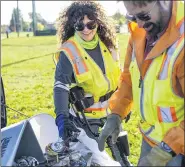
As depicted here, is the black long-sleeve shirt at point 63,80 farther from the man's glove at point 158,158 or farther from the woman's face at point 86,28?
the man's glove at point 158,158

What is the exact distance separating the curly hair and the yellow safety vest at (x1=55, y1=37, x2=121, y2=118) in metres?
0.09

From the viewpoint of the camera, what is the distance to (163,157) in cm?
204

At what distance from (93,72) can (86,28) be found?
1.25 feet

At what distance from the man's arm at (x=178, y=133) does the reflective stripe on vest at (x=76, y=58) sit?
1.42m

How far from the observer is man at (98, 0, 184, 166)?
2.03 metres

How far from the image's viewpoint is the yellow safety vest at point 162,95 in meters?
2.04

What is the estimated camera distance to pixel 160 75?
2.09 meters

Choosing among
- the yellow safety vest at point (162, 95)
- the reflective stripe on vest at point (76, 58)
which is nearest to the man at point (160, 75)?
the yellow safety vest at point (162, 95)

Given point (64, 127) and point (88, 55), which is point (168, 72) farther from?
point (88, 55)

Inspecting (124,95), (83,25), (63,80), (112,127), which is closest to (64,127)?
(112,127)

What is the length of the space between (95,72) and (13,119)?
3.48 meters

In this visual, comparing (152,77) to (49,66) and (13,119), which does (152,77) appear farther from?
(49,66)

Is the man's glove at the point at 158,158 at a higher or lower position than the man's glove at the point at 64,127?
higher

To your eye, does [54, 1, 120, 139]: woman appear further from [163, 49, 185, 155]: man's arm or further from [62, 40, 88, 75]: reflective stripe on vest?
[163, 49, 185, 155]: man's arm
